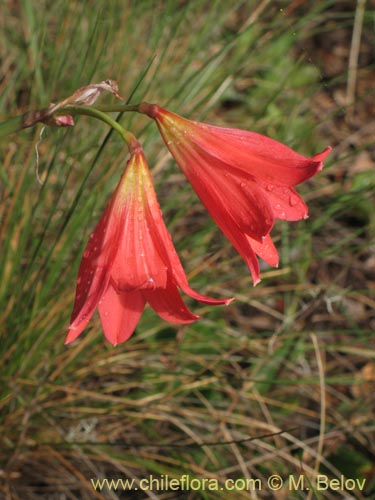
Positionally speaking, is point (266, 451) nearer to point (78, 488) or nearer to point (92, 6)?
point (78, 488)

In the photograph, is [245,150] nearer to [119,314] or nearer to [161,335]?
[119,314]

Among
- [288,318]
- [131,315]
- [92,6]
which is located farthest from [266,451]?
[92,6]

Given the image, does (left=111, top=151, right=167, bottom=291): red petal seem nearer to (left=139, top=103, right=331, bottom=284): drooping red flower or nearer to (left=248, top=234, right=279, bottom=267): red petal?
(left=139, top=103, right=331, bottom=284): drooping red flower

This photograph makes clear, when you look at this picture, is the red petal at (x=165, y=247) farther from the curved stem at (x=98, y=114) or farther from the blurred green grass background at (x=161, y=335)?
the blurred green grass background at (x=161, y=335)

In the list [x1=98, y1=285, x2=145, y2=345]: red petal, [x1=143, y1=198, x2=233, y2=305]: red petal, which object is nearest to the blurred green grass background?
[x1=98, y1=285, x2=145, y2=345]: red petal

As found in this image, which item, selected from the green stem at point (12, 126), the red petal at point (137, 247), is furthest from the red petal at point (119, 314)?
the green stem at point (12, 126)
